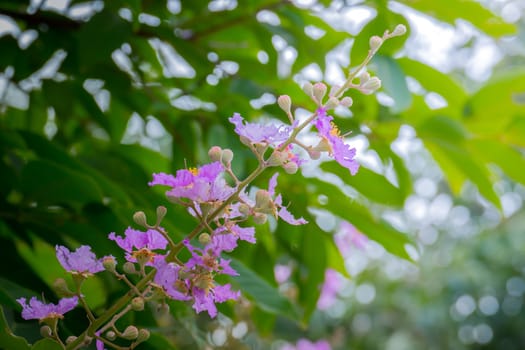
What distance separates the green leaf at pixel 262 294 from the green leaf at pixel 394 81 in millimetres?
233

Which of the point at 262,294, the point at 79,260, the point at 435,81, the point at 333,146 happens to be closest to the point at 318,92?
the point at 333,146

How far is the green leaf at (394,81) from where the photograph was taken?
679 mm

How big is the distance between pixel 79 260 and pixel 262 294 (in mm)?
250

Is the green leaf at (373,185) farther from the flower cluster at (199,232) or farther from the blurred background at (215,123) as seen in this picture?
the flower cluster at (199,232)

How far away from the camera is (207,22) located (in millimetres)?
843

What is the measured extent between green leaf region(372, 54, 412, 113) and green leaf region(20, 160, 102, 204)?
31 centimetres

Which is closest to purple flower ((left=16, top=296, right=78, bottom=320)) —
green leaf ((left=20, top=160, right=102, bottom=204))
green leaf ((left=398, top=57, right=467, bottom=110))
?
green leaf ((left=20, top=160, right=102, bottom=204))

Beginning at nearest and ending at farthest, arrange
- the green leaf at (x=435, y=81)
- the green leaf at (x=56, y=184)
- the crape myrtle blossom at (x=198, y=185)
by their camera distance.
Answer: the crape myrtle blossom at (x=198, y=185) < the green leaf at (x=56, y=184) < the green leaf at (x=435, y=81)

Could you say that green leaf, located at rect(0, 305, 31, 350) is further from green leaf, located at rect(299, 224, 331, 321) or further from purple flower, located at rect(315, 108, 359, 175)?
green leaf, located at rect(299, 224, 331, 321)

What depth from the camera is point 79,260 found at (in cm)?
35

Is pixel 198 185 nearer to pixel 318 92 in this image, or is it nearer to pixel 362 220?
pixel 318 92

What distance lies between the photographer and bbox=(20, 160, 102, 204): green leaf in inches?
21.6

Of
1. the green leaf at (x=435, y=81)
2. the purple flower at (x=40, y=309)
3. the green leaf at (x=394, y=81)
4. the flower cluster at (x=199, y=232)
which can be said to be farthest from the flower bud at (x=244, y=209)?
the green leaf at (x=435, y=81)

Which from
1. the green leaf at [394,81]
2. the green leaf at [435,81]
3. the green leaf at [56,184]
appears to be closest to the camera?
the green leaf at [56,184]
